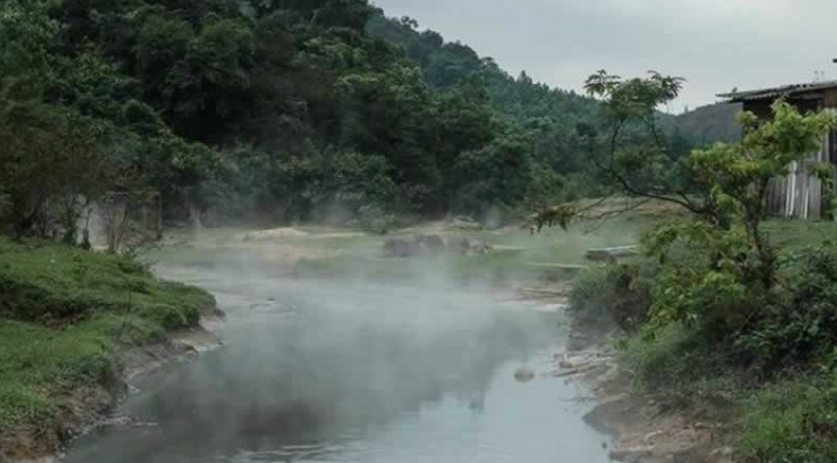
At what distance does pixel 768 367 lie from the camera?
1548 centimetres

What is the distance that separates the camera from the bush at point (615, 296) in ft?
78.9

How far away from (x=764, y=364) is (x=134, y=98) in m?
52.0

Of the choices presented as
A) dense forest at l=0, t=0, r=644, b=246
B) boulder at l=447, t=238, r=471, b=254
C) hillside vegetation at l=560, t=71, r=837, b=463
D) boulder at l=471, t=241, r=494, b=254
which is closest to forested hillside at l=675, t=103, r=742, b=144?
dense forest at l=0, t=0, r=644, b=246

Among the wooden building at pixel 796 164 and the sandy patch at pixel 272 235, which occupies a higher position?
the wooden building at pixel 796 164

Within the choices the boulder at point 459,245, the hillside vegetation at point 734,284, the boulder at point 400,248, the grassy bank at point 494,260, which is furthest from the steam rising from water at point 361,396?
the boulder at point 400,248

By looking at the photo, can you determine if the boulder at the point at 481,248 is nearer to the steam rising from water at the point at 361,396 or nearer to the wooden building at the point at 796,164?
the steam rising from water at the point at 361,396

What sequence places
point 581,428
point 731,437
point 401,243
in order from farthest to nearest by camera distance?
point 401,243
point 581,428
point 731,437

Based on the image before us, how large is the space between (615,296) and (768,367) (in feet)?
32.0

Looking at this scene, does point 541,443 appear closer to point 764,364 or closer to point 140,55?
point 764,364

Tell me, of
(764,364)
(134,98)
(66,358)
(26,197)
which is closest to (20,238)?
(26,197)

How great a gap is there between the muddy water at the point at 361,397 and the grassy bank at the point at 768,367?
5.21 feet

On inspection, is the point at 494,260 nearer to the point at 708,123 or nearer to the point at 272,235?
the point at 272,235

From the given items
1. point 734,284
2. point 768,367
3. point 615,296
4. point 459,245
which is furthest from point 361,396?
point 459,245

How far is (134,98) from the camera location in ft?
206
